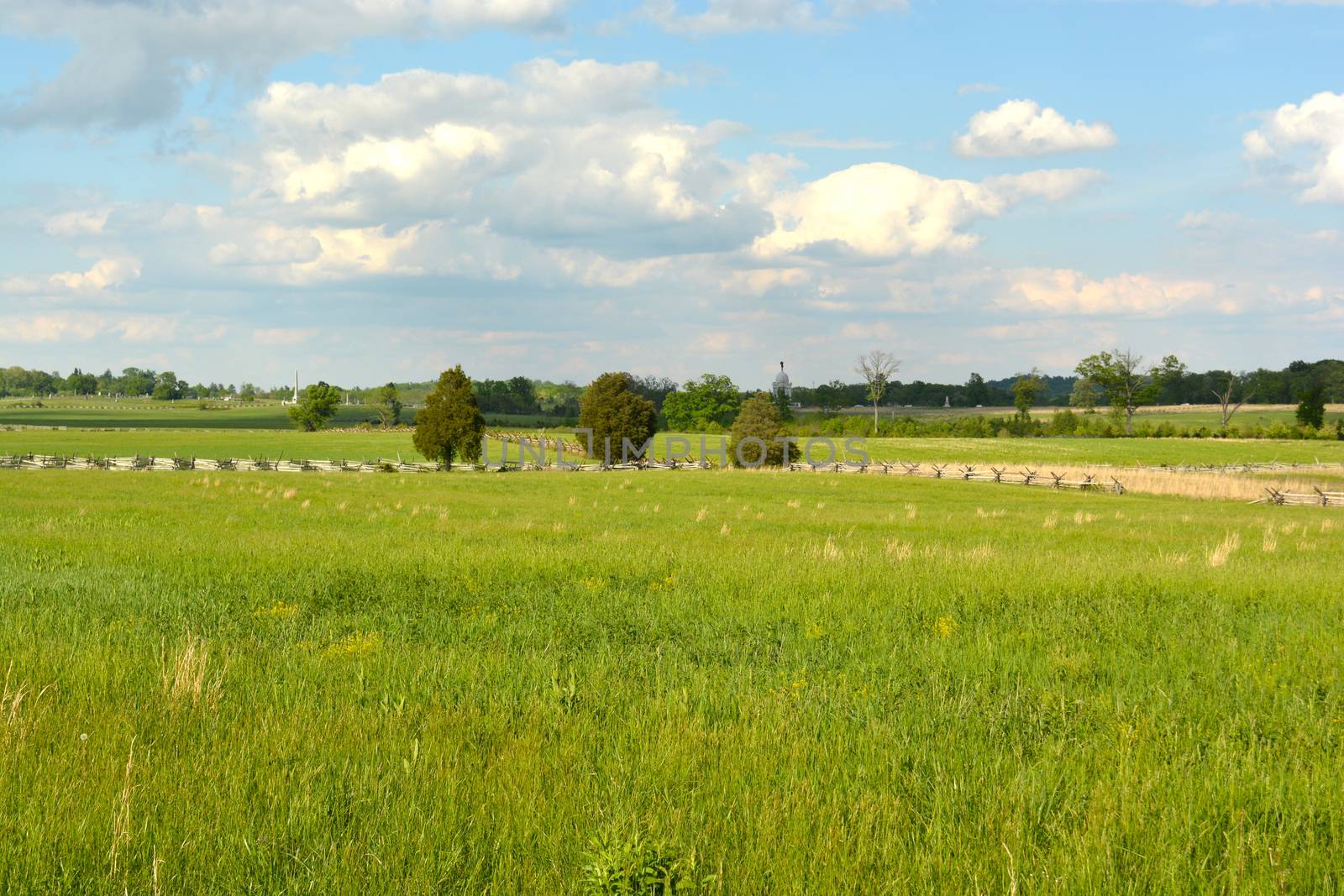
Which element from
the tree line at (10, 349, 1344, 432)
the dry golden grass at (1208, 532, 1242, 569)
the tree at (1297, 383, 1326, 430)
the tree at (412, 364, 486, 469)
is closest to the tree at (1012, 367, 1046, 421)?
the tree line at (10, 349, 1344, 432)

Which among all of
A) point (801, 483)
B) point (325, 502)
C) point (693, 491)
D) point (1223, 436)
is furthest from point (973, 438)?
point (325, 502)

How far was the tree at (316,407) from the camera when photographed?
152 meters

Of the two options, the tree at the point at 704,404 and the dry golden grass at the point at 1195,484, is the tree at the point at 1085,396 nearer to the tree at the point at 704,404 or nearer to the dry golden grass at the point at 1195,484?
the tree at the point at 704,404

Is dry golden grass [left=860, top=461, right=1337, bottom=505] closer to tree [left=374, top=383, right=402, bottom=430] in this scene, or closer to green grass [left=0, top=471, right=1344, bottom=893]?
green grass [left=0, top=471, right=1344, bottom=893]

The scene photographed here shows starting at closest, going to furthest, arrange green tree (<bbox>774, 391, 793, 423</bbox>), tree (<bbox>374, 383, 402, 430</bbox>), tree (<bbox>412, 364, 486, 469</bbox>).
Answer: tree (<bbox>412, 364, 486, 469</bbox>), green tree (<bbox>774, 391, 793, 423</bbox>), tree (<bbox>374, 383, 402, 430</bbox>)

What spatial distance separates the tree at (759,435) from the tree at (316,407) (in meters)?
94.8

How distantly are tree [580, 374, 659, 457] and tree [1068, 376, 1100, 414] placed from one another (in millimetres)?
85126

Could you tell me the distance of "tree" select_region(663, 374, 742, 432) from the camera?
150 meters

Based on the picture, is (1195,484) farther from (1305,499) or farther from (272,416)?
(272,416)

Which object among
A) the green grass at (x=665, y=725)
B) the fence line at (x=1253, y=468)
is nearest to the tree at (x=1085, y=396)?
the fence line at (x=1253, y=468)

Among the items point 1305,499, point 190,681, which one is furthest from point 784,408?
point 190,681

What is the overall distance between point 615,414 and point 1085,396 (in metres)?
94.9

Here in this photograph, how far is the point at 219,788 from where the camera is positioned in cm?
534

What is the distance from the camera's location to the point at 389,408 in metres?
165
